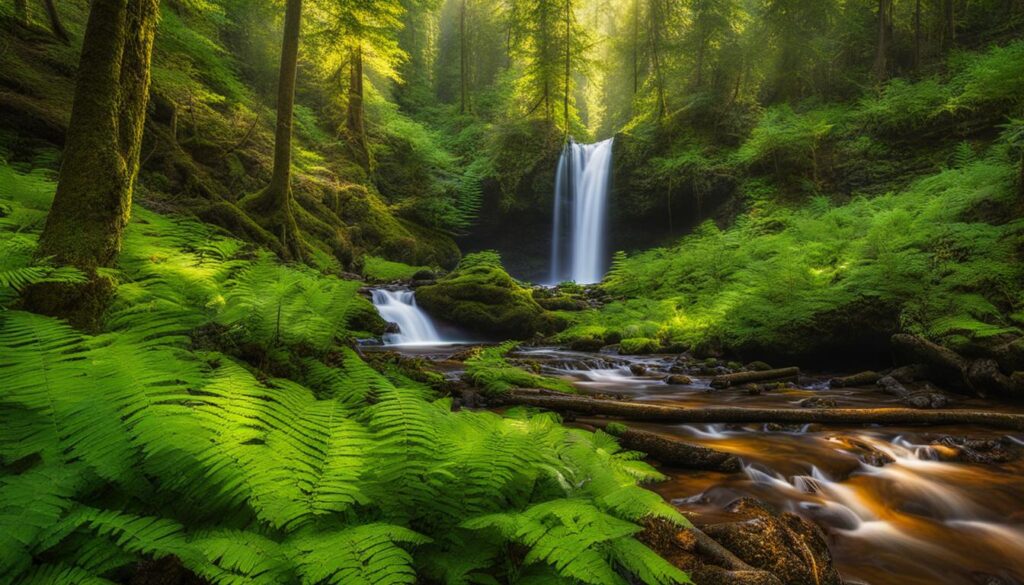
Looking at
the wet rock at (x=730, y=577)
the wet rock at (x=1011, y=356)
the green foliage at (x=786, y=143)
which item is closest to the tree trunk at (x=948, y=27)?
the green foliage at (x=786, y=143)

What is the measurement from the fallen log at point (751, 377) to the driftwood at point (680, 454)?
12.2 ft

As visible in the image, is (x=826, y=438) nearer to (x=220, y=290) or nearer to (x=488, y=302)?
(x=220, y=290)

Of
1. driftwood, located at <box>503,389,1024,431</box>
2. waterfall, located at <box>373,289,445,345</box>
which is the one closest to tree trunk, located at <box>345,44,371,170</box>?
waterfall, located at <box>373,289,445,345</box>

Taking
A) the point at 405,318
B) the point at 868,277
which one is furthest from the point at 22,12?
the point at 868,277

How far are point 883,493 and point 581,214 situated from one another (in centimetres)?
2072

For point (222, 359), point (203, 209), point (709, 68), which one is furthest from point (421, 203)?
point (222, 359)

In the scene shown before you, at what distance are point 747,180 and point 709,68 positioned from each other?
7.92 meters

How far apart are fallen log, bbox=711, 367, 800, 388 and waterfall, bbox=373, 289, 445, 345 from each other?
708cm

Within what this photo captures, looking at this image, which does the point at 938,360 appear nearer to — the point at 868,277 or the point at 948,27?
the point at 868,277

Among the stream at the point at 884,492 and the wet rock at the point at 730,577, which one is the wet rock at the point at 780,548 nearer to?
the wet rock at the point at 730,577

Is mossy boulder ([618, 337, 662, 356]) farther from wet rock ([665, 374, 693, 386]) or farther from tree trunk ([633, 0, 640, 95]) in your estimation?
tree trunk ([633, 0, 640, 95])

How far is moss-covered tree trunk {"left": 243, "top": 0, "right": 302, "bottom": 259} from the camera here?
10398 millimetres

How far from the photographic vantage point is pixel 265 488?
56.4 inches

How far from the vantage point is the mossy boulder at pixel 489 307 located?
1262cm
